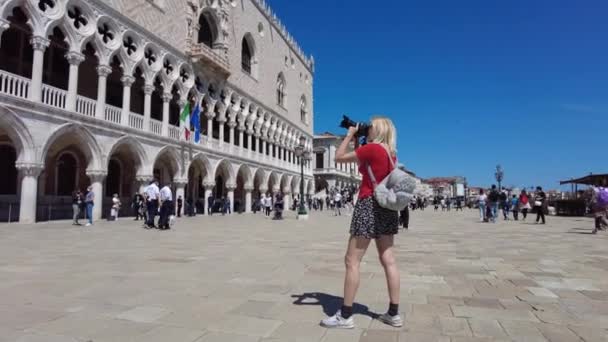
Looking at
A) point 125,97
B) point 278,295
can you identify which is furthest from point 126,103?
point 278,295

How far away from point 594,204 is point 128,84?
21.2 m

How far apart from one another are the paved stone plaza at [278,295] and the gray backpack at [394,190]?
1.04 m

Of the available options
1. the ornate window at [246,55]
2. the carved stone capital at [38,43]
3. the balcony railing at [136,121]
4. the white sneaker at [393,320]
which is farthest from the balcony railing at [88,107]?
the white sneaker at [393,320]

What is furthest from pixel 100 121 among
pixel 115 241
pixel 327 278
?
pixel 327 278

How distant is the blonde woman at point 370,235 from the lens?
320 cm

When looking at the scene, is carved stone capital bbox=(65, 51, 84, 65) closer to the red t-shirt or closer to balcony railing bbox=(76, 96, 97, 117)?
balcony railing bbox=(76, 96, 97, 117)

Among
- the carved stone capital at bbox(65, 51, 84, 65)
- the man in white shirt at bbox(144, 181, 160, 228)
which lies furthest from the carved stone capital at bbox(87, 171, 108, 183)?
the man in white shirt at bbox(144, 181, 160, 228)

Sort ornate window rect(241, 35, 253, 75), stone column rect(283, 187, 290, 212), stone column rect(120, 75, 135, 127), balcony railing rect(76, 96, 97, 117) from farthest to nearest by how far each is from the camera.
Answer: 1. stone column rect(283, 187, 290, 212)
2. ornate window rect(241, 35, 253, 75)
3. stone column rect(120, 75, 135, 127)
4. balcony railing rect(76, 96, 97, 117)

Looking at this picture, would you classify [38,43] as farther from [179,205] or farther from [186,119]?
[179,205]

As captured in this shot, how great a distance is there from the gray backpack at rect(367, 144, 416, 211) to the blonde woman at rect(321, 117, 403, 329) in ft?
0.21

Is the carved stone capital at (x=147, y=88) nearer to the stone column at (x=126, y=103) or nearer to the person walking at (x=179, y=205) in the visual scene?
the stone column at (x=126, y=103)

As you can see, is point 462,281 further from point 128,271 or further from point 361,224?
point 128,271

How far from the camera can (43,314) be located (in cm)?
350

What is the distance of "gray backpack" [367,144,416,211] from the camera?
3090 mm
